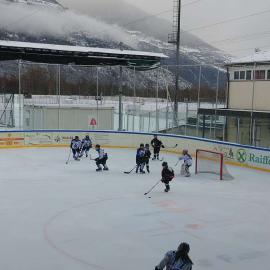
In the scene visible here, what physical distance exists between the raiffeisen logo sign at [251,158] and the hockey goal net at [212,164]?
2.21 m

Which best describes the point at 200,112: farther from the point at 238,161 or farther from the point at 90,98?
the point at 90,98

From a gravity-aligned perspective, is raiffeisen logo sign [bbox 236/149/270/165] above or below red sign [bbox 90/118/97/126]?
below

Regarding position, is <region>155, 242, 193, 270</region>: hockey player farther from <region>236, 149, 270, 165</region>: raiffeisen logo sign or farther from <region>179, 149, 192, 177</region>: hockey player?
<region>236, 149, 270, 165</region>: raiffeisen logo sign

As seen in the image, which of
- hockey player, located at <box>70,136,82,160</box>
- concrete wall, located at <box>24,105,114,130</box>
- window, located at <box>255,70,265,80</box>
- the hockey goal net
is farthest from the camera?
concrete wall, located at <box>24,105,114,130</box>

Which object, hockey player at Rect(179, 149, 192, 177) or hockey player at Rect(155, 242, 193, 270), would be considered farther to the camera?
hockey player at Rect(179, 149, 192, 177)

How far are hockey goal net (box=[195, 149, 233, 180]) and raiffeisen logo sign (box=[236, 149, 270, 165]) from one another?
7.25ft

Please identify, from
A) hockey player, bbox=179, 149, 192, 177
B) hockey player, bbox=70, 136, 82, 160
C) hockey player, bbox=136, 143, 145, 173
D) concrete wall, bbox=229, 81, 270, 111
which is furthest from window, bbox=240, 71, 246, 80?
hockey player, bbox=136, 143, 145, 173

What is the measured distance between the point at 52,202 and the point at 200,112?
12537mm

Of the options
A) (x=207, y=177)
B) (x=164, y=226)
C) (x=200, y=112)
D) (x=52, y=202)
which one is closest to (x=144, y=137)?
(x=200, y=112)

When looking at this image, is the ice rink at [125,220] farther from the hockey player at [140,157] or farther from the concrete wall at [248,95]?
the concrete wall at [248,95]

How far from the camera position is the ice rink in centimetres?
740

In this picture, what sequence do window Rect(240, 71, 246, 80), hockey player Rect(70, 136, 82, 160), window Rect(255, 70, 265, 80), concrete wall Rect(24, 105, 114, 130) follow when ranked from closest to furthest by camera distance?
hockey player Rect(70, 136, 82, 160) < window Rect(255, 70, 265, 80) < window Rect(240, 71, 246, 80) < concrete wall Rect(24, 105, 114, 130)

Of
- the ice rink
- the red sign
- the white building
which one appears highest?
the white building

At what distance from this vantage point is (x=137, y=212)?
1044cm
